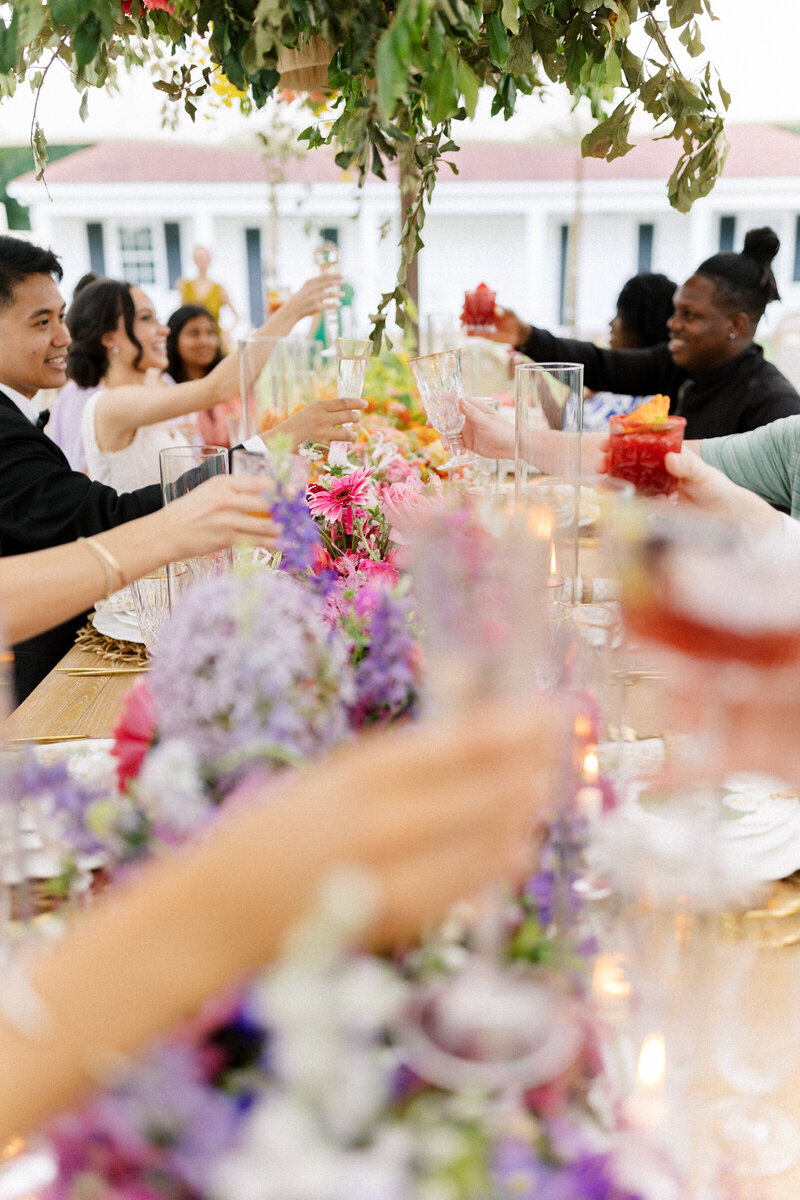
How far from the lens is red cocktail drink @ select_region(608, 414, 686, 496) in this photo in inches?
53.6

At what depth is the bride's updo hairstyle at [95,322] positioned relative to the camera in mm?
2859

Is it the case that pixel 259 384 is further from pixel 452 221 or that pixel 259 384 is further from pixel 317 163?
pixel 452 221

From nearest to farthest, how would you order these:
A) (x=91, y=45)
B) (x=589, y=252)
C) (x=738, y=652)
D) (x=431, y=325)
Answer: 1. (x=738, y=652)
2. (x=91, y=45)
3. (x=431, y=325)
4. (x=589, y=252)

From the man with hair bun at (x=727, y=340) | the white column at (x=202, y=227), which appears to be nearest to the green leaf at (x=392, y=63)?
the man with hair bun at (x=727, y=340)

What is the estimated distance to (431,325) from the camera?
2.93m

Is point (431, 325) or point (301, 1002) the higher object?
point (431, 325)

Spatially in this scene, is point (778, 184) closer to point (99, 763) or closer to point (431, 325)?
point (431, 325)

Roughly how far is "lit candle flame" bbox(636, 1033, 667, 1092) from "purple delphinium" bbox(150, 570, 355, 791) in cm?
24

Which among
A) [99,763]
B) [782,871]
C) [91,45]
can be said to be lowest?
[782,871]

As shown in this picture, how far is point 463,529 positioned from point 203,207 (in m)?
12.4

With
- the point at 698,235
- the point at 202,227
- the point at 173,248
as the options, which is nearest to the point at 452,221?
the point at 698,235

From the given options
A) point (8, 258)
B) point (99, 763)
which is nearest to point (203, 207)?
point (8, 258)

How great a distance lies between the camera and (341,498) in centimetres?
121

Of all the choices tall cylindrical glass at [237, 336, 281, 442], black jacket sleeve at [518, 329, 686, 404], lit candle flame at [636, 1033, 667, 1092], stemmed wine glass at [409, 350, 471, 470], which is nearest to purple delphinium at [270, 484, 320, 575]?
lit candle flame at [636, 1033, 667, 1092]
